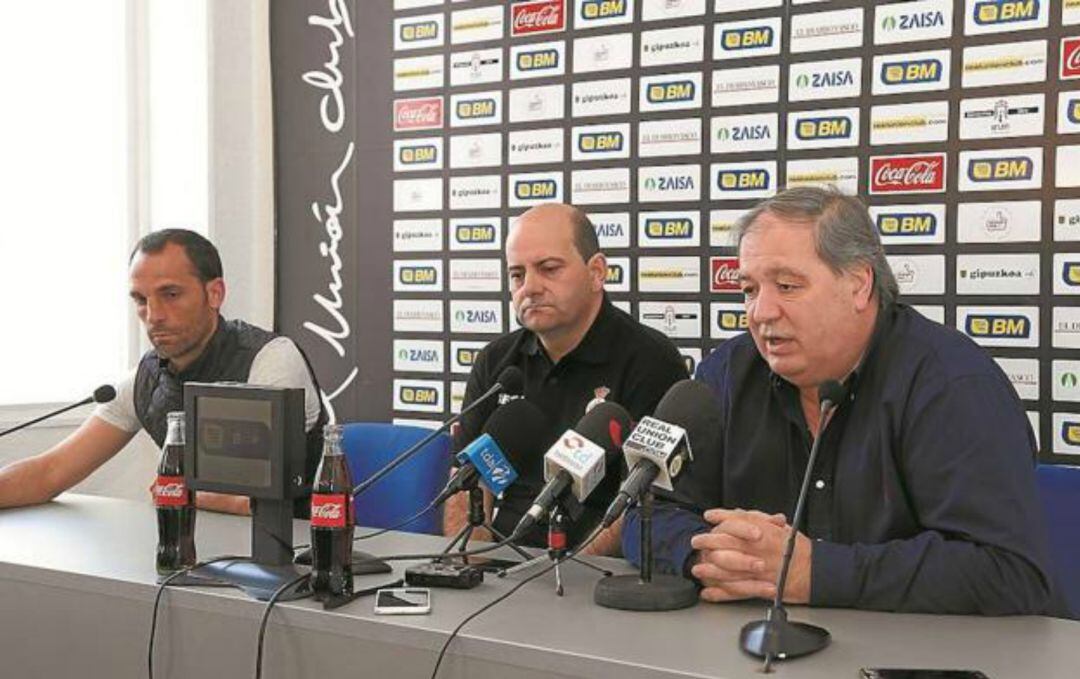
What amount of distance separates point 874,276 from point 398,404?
2.52 meters

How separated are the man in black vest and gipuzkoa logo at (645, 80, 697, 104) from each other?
142cm

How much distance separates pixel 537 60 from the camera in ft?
12.3

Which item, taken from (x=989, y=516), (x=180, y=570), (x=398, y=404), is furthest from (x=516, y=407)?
(x=398, y=404)

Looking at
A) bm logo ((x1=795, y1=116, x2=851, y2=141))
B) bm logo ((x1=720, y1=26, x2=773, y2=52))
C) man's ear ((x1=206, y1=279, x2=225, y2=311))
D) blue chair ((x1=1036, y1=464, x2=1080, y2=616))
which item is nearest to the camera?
blue chair ((x1=1036, y1=464, x2=1080, y2=616))

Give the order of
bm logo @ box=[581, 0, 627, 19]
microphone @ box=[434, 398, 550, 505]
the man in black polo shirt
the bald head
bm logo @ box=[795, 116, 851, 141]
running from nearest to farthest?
microphone @ box=[434, 398, 550, 505] → the man in black polo shirt → the bald head → bm logo @ box=[795, 116, 851, 141] → bm logo @ box=[581, 0, 627, 19]

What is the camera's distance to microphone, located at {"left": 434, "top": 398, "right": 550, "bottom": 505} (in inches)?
69.5

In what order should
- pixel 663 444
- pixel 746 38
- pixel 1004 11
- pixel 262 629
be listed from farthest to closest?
pixel 746 38 < pixel 1004 11 < pixel 262 629 < pixel 663 444

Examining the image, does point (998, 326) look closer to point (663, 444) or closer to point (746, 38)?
point (746, 38)

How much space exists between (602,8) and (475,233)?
2.86ft

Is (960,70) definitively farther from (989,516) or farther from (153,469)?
(153,469)

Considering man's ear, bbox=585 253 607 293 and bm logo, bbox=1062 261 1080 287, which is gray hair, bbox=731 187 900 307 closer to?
man's ear, bbox=585 253 607 293

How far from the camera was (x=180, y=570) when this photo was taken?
1.88 metres

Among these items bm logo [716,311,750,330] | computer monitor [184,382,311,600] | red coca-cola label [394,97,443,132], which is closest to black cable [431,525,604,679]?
computer monitor [184,382,311,600]

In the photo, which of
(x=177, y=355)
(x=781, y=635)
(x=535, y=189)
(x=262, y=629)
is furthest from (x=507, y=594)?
(x=535, y=189)
